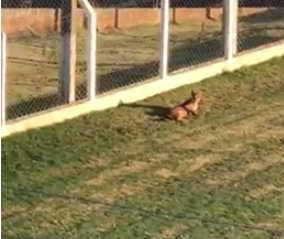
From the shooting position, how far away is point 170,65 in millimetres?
13578

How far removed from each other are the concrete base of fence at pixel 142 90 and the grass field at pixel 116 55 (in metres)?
0.21

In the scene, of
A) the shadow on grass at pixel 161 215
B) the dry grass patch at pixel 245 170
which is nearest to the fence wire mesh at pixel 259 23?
the dry grass patch at pixel 245 170

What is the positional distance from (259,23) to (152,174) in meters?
7.85

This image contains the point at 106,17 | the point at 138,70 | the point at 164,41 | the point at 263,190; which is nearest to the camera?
the point at 263,190

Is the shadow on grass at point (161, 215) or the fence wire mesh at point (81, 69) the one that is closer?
the shadow on grass at point (161, 215)

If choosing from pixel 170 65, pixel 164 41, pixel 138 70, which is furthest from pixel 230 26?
pixel 164 41

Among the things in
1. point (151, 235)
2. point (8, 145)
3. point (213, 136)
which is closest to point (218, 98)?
point (213, 136)

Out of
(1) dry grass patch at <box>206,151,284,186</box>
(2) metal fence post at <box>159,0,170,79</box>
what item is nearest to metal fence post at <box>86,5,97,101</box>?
(2) metal fence post at <box>159,0,170,79</box>

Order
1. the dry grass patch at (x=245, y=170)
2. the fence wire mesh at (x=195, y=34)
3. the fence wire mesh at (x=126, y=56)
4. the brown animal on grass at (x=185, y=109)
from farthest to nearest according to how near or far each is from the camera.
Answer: the fence wire mesh at (x=195, y=34) < the fence wire mesh at (x=126, y=56) < the brown animal on grass at (x=185, y=109) < the dry grass patch at (x=245, y=170)

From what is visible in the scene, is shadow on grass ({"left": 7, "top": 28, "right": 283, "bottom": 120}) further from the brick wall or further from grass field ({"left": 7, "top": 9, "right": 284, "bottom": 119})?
the brick wall

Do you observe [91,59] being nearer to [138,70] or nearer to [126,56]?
[138,70]

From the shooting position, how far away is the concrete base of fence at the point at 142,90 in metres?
10.8

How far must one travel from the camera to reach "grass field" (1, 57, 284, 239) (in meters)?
7.98

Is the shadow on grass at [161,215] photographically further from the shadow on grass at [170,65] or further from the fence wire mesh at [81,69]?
the fence wire mesh at [81,69]
